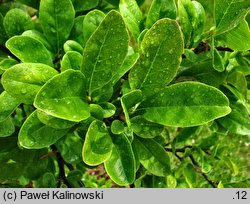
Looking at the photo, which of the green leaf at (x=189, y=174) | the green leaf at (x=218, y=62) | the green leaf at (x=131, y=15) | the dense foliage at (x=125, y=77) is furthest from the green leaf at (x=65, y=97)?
the green leaf at (x=189, y=174)

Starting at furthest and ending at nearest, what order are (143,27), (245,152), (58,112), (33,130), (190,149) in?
(245,152) → (190,149) → (143,27) → (33,130) → (58,112)

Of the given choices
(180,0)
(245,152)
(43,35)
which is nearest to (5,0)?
(43,35)

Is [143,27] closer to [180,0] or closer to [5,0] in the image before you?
[180,0]

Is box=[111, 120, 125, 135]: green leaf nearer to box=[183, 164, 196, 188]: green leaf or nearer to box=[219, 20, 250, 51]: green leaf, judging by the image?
box=[219, 20, 250, 51]: green leaf

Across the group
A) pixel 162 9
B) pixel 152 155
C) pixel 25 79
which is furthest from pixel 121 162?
pixel 162 9

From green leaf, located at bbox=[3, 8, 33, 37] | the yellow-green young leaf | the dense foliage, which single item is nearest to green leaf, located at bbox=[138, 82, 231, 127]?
the dense foliage
